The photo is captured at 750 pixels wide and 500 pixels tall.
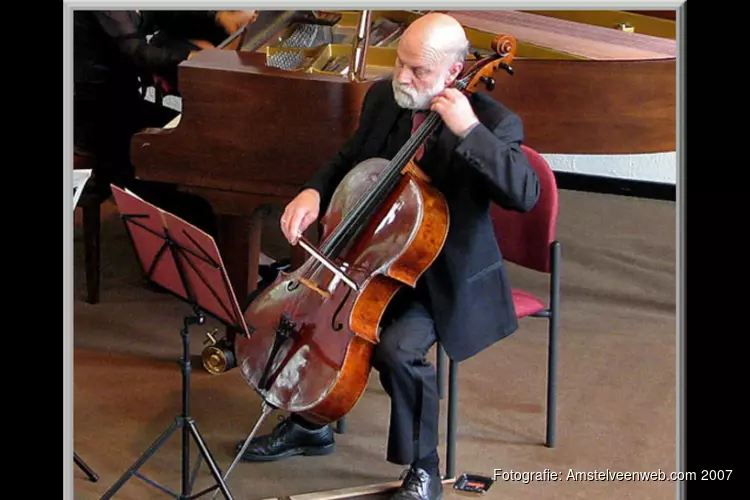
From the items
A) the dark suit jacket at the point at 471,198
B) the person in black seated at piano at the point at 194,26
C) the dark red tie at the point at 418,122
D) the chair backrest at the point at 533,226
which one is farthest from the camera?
the person in black seated at piano at the point at 194,26

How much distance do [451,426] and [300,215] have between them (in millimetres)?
716

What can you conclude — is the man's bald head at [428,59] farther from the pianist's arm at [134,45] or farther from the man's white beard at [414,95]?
the pianist's arm at [134,45]

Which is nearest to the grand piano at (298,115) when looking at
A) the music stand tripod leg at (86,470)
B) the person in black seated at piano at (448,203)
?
the person in black seated at piano at (448,203)

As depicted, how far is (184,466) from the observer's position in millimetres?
2807

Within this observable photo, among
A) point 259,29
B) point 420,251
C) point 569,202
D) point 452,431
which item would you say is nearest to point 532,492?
point 452,431

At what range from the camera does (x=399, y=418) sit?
2.82 metres

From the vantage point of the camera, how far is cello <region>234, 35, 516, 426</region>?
269 centimetres

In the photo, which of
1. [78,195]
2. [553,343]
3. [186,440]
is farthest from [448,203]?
[78,195]

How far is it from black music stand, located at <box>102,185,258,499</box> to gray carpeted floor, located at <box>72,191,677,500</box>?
51cm

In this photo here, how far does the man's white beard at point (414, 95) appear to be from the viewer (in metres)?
2.73

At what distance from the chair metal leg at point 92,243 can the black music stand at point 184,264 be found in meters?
1.31

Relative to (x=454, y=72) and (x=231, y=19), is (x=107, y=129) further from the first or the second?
(x=454, y=72)

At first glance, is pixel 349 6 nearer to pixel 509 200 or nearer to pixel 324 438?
pixel 509 200

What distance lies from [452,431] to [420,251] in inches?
25.0
